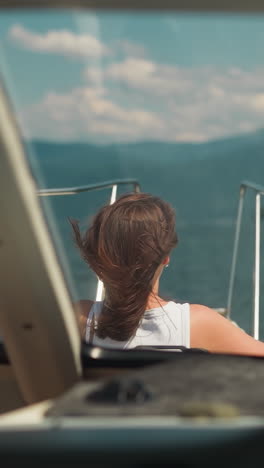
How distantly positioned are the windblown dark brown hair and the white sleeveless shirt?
1.0 inches

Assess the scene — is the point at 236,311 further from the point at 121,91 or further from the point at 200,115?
the point at 121,91

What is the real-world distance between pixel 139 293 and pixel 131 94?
2.20 feet

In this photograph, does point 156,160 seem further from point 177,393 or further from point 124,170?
point 177,393

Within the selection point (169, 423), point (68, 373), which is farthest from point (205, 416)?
point (68, 373)

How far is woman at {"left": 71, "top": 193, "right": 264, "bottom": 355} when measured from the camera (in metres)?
1.67

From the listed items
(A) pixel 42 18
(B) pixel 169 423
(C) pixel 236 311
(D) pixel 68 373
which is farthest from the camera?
(C) pixel 236 311

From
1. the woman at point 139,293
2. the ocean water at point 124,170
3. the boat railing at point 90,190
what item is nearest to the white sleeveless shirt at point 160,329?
the woman at point 139,293

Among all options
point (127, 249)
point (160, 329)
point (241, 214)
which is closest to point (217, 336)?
point (160, 329)

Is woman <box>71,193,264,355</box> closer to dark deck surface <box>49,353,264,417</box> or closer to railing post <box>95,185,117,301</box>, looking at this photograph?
railing post <box>95,185,117,301</box>

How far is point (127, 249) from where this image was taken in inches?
67.4

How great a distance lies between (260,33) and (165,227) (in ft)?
2.64

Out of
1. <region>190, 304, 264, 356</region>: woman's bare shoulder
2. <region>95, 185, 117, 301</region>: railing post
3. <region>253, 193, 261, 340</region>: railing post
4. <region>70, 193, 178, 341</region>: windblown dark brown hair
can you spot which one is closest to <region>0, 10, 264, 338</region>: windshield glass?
<region>70, 193, 178, 341</region>: windblown dark brown hair

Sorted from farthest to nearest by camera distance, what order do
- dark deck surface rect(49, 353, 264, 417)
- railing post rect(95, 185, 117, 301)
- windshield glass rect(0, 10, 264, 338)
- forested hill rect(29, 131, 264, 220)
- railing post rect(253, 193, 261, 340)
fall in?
railing post rect(253, 193, 261, 340), railing post rect(95, 185, 117, 301), forested hill rect(29, 131, 264, 220), windshield glass rect(0, 10, 264, 338), dark deck surface rect(49, 353, 264, 417)

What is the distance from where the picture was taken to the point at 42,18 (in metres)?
0.91
